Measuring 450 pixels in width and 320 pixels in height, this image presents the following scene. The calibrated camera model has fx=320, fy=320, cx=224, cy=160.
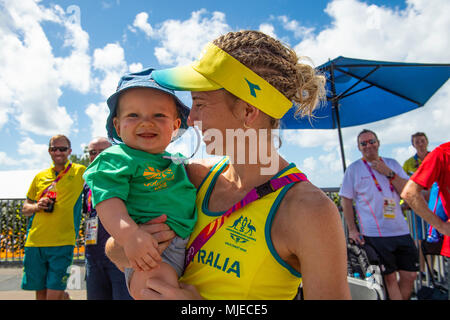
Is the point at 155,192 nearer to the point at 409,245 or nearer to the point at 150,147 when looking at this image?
the point at 150,147

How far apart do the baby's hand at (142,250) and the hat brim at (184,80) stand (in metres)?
0.71

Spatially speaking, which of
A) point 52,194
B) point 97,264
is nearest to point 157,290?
point 97,264

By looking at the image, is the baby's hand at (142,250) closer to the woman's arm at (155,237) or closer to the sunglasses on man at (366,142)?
the woman's arm at (155,237)

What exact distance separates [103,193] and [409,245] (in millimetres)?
4718

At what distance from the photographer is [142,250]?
4.50ft

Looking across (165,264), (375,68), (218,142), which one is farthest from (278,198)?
(375,68)

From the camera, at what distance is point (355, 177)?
5047 mm

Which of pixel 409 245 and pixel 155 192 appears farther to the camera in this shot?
pixel 409 245

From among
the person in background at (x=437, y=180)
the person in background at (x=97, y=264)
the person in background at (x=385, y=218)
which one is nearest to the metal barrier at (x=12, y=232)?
the person in background at (x=97, y=264)

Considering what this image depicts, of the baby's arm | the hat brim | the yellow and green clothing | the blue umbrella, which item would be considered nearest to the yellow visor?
the hat brim

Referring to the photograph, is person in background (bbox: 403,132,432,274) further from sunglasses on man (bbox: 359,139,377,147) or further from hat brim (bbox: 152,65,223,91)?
hat brim (bbox: 152,65,223,91)

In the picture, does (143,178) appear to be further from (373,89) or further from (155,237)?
(373,89)

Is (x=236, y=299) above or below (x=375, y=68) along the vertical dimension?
below

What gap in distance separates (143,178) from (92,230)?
2701 millimetres
